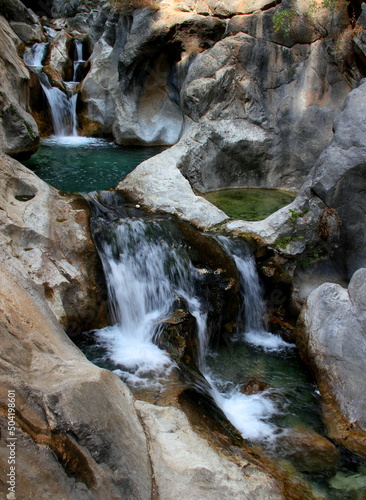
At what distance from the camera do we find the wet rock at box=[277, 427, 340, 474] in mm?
3504

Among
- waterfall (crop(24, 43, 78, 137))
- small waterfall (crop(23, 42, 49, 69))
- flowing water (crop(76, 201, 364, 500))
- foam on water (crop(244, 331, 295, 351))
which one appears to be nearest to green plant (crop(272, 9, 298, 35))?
flowing water (crop(76, 201, 364, 500))

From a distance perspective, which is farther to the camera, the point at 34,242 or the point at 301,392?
the point at 34,242

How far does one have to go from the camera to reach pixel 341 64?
7.95 meters

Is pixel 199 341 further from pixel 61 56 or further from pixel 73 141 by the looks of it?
pixel 61 56

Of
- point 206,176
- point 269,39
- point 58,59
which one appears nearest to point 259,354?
point 206,176

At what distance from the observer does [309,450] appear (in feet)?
12.1

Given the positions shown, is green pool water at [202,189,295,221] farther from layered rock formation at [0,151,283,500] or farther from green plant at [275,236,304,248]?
layered rock formation at [0,151,283,500]

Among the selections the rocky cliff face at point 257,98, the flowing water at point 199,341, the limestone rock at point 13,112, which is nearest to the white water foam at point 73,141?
the limestone rock at point 13,112

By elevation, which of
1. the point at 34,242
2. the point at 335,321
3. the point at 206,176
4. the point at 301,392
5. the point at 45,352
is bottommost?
the point at 301,392

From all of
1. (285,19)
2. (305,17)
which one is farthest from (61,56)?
(305,17)

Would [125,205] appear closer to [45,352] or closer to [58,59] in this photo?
[45,352]

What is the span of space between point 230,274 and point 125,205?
7.05 ft

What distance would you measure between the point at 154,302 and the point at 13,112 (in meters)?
5.08

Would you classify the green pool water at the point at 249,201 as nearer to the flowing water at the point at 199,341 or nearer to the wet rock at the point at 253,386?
the flowing water at the point at 199,341
